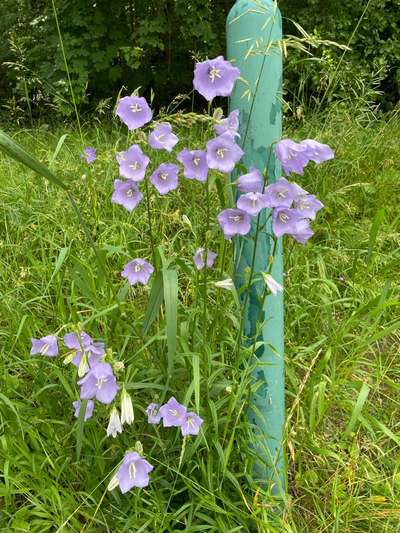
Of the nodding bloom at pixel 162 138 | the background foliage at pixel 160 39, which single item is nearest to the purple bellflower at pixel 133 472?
the nodding bloom at pixel 162 138

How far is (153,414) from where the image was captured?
50.6 inches

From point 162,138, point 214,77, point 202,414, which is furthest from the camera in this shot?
point 202,414

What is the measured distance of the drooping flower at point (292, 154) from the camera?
1060 millimetres

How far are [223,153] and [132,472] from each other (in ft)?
2.33

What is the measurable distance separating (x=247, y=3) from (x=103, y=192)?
143 centimetres

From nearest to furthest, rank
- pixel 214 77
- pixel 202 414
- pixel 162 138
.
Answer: pixel 214 77, pixel 162 138, pixel 202 414

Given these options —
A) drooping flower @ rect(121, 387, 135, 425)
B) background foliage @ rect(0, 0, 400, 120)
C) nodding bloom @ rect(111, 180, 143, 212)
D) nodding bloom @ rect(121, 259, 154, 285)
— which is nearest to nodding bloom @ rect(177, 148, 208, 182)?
nodding bloom @ rect(111, 180, 143, 212)

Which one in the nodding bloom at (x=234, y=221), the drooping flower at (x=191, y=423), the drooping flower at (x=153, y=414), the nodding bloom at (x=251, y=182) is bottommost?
the drooping flower at (x=153, y=414)

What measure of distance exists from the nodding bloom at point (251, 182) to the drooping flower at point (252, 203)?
20 mm

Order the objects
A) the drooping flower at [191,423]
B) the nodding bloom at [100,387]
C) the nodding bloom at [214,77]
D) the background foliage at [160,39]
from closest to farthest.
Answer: the nodding bloom at [214,77] → the nodding bloom at [100,387] → the drooping flower at [191,423] → the background foliage at [160,39]

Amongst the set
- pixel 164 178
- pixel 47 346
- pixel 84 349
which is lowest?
pixel 47 346

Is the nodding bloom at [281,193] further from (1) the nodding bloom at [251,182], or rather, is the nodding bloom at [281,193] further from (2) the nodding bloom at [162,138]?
(2) the nodding bloom at [162,138]

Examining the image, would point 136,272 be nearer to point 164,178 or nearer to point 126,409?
point 164,178

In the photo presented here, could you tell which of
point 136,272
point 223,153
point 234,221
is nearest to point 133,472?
point 136,272
